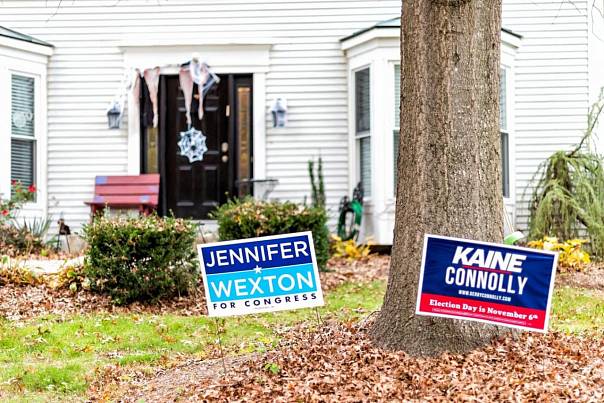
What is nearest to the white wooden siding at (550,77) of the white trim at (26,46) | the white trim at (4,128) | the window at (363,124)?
the window at (363,124)

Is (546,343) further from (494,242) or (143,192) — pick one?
(143,192)

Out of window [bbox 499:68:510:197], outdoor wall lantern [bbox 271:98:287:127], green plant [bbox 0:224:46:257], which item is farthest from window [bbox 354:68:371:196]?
green plant [bbox 0:224:46:257]

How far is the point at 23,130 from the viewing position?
1374cm

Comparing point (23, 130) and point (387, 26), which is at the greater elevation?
point (387, 26)

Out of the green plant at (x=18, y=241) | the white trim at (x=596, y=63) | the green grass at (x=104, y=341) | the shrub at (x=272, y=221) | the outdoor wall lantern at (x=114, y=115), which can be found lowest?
the green grass at (x=104, y=341)

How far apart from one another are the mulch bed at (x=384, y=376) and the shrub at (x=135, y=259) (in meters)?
2.83

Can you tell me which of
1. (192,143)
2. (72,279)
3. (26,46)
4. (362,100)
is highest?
(26,46)

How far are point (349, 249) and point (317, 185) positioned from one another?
1424 mm

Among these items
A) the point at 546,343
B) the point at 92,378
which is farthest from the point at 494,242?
the point at 92,378

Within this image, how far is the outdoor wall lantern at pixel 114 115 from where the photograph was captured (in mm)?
13766

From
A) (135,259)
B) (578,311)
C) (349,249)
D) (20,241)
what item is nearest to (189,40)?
(20,241)

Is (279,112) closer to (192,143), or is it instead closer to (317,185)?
(317,185)

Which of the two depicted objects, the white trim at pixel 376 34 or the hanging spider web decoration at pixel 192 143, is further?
the hanging spider web decoration at pixel 192 143

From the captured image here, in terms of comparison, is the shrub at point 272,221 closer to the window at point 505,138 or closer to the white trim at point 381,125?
the white trim at point 381,125
